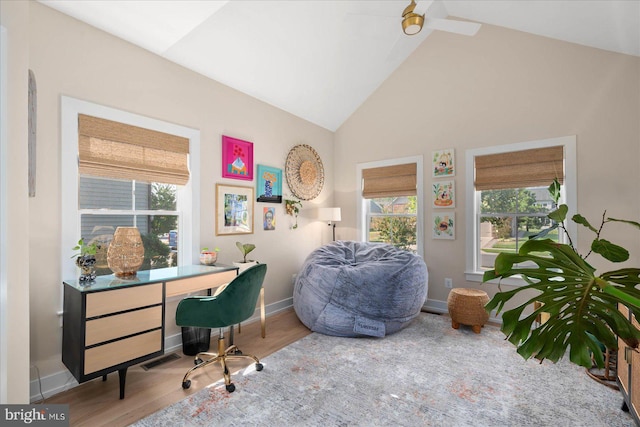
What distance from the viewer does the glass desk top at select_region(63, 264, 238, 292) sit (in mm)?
1987

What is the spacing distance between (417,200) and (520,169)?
1174mm

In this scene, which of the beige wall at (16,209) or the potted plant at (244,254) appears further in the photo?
the potted plant at (244,254)

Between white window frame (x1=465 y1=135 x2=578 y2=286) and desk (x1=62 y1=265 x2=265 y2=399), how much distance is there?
3164 mm

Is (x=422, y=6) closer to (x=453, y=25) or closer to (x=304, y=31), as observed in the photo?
(x=453, y=25)

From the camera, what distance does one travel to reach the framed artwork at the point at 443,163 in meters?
3.76

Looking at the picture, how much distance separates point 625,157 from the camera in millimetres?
2869

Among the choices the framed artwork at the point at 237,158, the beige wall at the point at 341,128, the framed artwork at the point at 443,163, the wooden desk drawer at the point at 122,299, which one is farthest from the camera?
the framed artwork at the point at 443,163

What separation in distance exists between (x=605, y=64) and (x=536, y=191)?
1.31 meters

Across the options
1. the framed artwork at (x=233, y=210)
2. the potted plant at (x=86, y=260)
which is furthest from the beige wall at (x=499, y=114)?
the potted plant at (x=86, y=260)

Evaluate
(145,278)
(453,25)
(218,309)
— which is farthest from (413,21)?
(145,278)

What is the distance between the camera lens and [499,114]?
3.49 metres

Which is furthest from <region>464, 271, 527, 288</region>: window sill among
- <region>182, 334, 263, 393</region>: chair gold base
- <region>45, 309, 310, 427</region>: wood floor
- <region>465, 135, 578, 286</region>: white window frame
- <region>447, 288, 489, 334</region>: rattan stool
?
<region>182, 334, 263, 393</region>: chair gold base

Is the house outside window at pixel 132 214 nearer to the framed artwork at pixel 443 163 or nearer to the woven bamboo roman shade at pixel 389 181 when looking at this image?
the woven bamboo roman shade at pixel 389 181

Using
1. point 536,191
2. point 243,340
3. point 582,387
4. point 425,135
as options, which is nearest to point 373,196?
point 425,135
